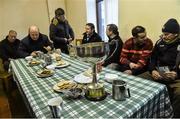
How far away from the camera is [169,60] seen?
83.2 inches

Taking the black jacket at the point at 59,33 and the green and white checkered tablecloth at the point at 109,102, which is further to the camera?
the black jacket at the point at 59,33

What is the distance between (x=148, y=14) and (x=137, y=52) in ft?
2.24

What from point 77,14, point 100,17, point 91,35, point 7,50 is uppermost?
point 77,14

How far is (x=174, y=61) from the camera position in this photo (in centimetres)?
209

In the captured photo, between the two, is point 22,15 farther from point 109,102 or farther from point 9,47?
point 109,102

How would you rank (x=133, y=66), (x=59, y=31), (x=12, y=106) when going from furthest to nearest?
(x=59, y=31) < (x=12, y=106) < (x=133, y=66)

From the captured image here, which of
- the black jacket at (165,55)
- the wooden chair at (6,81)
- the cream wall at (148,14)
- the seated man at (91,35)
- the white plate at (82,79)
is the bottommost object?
the wooden chair at (6,81)

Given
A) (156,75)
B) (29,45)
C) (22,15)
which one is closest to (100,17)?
(22,15)

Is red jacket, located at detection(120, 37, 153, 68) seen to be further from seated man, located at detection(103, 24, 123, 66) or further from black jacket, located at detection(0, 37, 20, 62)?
black jacket, located at detection(0, 37, 20, 62)

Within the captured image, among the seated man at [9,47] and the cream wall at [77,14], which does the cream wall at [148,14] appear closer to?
the cream wall at [77,14]

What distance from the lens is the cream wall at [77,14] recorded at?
13.6 ft

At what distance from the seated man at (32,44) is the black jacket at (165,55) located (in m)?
1.46

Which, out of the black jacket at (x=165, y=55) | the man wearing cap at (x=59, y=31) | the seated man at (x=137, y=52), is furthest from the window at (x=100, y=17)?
the black jacket at (x=165, y=55)

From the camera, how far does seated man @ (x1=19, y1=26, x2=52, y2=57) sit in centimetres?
282
